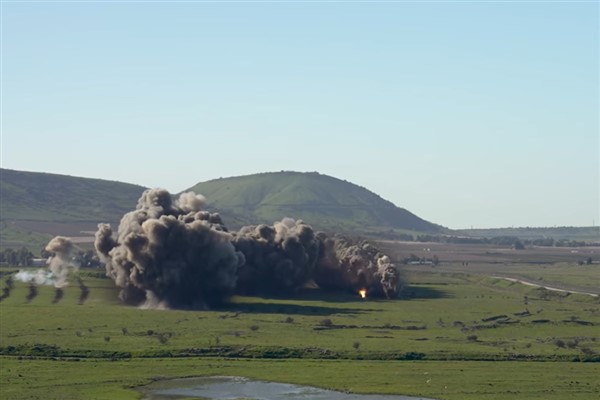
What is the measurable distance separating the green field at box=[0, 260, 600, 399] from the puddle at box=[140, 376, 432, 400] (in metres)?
2.35

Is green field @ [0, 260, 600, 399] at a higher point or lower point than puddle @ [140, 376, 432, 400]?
higher

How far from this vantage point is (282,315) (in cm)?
18688

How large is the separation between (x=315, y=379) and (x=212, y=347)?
24166mm

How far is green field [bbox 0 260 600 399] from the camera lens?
4956 inches

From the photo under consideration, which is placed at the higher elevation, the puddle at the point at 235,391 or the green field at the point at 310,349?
the green field at the point at 310,349

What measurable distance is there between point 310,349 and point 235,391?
81.1 ft

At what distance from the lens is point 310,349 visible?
14838 cm

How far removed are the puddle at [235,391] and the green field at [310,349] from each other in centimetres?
235

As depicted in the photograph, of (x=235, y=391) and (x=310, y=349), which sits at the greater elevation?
(x=310, y=349)

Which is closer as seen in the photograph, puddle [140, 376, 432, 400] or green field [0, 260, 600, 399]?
puddle [140, 376, 432, 400]

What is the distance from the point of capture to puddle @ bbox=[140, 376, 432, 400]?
396 feet

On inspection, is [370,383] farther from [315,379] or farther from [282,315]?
[282,315]

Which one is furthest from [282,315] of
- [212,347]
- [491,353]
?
[491,353]

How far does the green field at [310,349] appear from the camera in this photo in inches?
4956
